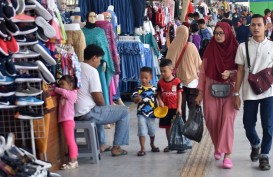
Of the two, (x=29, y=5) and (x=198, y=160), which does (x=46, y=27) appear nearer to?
(x=29, y=5)

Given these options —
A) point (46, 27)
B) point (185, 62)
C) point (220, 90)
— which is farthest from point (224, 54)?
point (46, 27)

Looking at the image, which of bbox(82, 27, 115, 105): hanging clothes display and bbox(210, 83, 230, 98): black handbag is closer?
bbox(210, 83, 230, 98): black handbag

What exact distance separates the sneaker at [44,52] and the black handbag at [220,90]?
71.1 inches

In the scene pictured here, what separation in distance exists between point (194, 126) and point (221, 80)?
629 mm

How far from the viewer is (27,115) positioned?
5.68 meters

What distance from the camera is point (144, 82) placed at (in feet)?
24.1

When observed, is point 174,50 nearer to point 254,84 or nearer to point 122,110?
point 122,110

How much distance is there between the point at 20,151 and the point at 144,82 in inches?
87.4

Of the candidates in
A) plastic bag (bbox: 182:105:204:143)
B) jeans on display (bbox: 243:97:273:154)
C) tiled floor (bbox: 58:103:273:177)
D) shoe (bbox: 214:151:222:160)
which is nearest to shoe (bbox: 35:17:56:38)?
tiled floor (bbox: 58:103:273:177)

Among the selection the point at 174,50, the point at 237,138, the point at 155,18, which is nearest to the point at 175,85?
the point at 174,50

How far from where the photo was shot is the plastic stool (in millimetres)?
6809

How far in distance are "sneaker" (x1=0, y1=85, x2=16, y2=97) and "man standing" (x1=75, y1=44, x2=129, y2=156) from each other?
143 centimetres

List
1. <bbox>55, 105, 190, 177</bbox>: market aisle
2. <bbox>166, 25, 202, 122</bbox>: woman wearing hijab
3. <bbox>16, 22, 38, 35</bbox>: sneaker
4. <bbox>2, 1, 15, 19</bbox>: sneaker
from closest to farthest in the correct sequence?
1. <bbox>2, 1, 15, 19</bbox>: sneaker
2. <bbox>16, 22, 38, 35</bbox>: sneaker
3. <bbox>55, 105, 190, 177</bbox>: market aisle
4. <bbox>166, 25, 202, 122</bbox>: woman wearing hijab

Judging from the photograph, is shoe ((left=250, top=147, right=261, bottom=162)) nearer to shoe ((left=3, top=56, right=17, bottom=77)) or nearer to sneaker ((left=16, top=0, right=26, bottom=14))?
shoe ((left=3, top=56, right=17, bottom=77))
